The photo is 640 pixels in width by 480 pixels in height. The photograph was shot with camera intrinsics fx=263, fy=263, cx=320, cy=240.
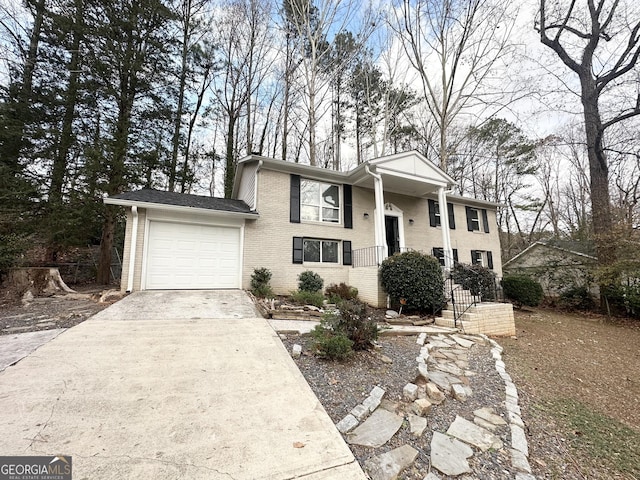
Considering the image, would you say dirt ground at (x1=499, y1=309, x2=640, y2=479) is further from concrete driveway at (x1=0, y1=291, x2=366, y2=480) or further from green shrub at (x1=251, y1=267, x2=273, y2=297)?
green shrub at (x1=251, y1=267, x2=273, y2=297)

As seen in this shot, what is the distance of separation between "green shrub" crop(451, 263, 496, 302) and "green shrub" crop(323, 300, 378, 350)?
5590mm

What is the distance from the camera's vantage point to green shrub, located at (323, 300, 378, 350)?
12.1ft

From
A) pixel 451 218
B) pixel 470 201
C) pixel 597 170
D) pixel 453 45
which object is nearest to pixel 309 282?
pixel 451 218

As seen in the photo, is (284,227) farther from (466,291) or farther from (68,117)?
(68,117)

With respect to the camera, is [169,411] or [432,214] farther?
[432,214]

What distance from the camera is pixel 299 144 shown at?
56.6ft

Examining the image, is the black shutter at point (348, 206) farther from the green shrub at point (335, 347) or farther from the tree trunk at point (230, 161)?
the tree trunk at point (230, 161)

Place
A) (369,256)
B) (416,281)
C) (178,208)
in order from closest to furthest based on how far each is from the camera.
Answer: (416,281)
(178,208)
(369,256)

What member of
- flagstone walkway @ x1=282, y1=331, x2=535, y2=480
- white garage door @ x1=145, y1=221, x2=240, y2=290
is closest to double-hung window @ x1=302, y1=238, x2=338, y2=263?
white garage door @ x1=145, y1=221, x2=240, y2=290

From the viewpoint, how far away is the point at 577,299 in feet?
36.1

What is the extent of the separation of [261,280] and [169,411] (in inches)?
238

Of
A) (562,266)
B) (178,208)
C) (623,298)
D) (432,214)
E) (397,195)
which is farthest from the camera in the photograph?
(432,214)

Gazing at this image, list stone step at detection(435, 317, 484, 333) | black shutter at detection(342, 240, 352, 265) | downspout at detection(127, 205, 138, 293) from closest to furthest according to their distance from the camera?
stone step at detection(435, 317, 484, 333) → downspout at detection(127, 205, 138, 293) → black shutter at detection(342, 240, 352, 265)

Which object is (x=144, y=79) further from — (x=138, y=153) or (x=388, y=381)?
(x=388, y=381)
